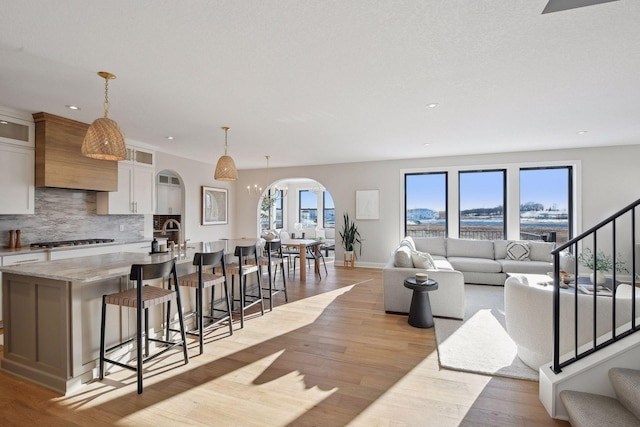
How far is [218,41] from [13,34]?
1.39 metres

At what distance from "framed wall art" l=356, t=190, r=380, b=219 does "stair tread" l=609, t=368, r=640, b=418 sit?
5.34 meters

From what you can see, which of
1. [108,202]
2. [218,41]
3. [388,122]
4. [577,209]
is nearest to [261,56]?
[218,41]

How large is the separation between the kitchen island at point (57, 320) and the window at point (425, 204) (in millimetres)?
5855

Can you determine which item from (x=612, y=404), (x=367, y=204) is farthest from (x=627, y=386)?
(x=367, y=204)

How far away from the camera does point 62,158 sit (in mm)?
3934

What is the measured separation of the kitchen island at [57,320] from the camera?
7.24 ft

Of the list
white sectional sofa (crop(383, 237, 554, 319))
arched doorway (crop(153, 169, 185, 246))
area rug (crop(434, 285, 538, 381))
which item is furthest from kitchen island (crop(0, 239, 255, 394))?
arched doorway (crop(153, 169, 185, 246))

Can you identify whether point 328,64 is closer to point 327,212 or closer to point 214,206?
point 214,206

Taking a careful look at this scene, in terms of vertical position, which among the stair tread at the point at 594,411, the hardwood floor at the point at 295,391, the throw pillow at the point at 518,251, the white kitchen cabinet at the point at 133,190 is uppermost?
the white kitchen cabinet at the point at 133,190

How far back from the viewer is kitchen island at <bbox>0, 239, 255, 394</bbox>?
2207 mm

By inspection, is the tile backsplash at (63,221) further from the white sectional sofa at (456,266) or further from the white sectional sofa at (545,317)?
the white sectional sofa at (545,317)

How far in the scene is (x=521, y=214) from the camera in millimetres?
6094

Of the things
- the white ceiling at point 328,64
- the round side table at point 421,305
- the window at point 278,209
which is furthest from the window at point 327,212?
the round side table at point 421,305

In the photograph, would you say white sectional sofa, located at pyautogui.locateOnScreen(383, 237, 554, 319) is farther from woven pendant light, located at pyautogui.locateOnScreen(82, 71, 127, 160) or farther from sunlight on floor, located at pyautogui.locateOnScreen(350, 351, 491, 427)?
woven pendant light, located at pyautogui.locateOnScreen(82, 71, 127, 160)
